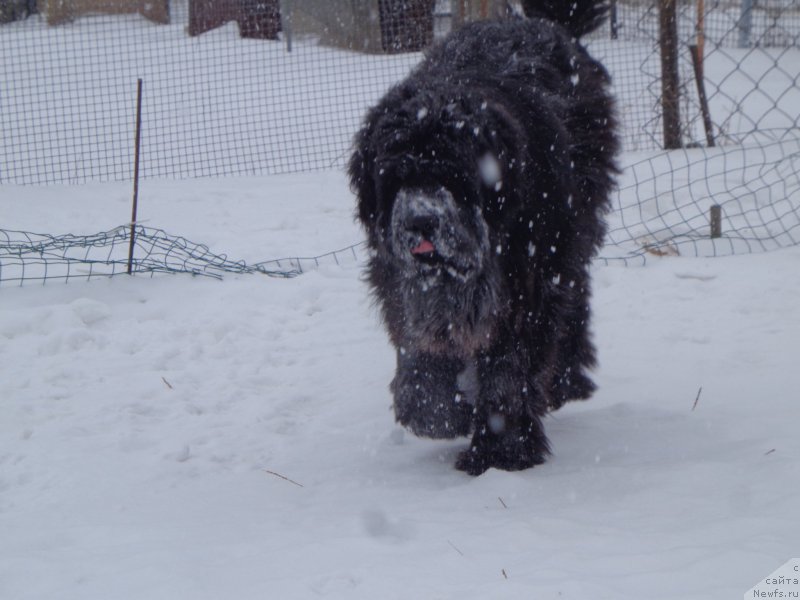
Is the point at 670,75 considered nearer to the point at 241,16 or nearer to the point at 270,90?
the point at 270,90

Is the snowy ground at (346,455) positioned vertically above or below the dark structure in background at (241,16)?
below

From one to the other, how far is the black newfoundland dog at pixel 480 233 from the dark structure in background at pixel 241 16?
25.8 feet

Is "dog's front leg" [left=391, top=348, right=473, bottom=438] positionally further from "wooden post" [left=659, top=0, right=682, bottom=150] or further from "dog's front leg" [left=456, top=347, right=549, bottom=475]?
"wooden post" [left=659, top=0, right=682, bottom=150]

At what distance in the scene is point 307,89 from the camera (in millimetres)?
9969

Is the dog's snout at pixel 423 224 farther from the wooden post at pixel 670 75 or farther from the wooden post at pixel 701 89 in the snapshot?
the wooden post at pixel 701 89

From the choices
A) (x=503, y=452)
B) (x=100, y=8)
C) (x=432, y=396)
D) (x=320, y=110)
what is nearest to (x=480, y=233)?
(x=432, y=396)

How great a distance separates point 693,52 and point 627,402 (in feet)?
16.3

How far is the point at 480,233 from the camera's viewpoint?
269 centimetres

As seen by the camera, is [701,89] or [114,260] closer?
[114,260]

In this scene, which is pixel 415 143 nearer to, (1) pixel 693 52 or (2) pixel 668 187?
(2) pixel 668 187

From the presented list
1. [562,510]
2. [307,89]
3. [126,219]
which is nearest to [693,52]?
[307,89]

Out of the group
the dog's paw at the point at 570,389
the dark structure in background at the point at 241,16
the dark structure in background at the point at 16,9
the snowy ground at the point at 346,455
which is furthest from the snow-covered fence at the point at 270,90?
the dog's paw at the point at 570,389

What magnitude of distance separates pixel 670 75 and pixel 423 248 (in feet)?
18.6

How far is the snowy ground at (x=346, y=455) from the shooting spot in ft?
7.20
